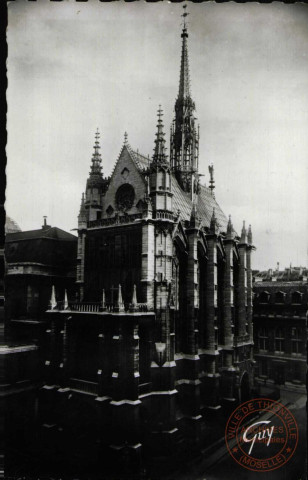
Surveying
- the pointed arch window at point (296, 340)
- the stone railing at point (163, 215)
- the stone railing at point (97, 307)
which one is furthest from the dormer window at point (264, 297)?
the stone railing at point (97, 307)

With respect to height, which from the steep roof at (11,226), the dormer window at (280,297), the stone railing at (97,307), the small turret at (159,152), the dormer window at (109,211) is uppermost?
the small turret at (159,152)

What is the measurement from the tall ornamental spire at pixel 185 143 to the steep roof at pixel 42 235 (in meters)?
14.4

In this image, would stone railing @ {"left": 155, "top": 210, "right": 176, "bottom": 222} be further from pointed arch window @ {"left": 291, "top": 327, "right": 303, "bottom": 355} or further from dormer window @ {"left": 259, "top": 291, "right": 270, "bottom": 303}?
dormer window @ {"left": 259, "top": 291, "right": 270, "bottom": 303}

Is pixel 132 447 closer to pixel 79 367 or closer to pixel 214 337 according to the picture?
pixel 79 367

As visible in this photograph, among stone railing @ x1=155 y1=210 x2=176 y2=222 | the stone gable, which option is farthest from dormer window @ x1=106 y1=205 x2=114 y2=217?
stone railing @ x1=155 y1=210 x2=176 y2=222

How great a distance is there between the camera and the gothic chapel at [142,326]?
27.5m

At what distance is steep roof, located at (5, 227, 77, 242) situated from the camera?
21359 millimetres

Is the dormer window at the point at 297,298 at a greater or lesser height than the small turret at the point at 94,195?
lesser

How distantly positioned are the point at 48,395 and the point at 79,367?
3.14m

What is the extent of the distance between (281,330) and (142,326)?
14.6 metres

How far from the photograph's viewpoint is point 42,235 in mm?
27578

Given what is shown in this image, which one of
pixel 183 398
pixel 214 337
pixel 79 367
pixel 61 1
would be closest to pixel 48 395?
pixel 79 367

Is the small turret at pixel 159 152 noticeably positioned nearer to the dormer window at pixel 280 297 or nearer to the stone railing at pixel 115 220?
the stone railing at pixel 115 220

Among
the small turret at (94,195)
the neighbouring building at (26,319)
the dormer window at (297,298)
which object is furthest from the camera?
the small turret at (94,195)
